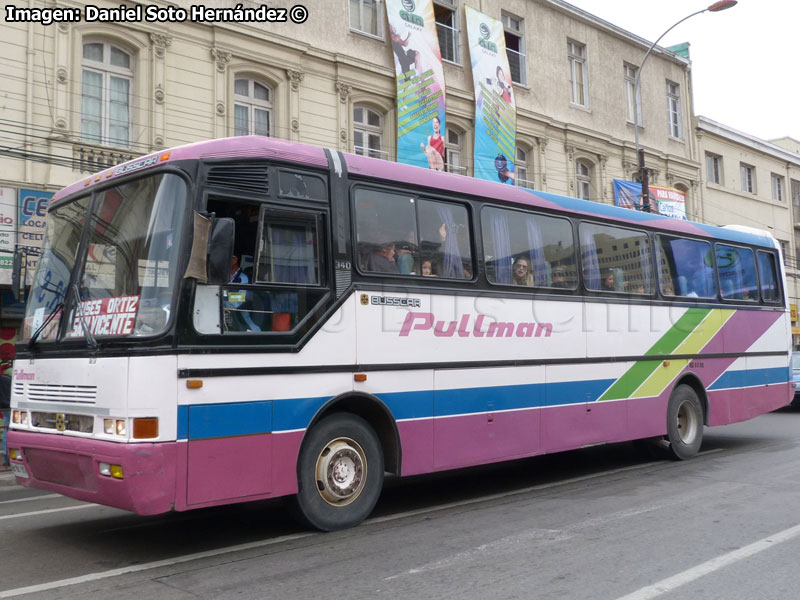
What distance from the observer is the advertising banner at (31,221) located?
47.8ft

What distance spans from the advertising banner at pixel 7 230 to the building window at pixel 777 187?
1361 inches

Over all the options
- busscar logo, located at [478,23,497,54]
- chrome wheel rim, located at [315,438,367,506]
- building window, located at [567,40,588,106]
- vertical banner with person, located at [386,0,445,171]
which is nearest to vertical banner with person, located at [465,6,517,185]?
busscar logo, located at [478,23,497,54]

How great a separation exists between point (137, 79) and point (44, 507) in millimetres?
10744

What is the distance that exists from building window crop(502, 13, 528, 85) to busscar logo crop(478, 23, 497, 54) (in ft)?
4.47

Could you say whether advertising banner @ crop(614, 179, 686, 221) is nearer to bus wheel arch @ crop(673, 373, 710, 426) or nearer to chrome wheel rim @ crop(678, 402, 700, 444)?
bus wheel arch @ crop(673, 373, 710, 426)

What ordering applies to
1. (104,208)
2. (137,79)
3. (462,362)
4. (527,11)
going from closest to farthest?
(104,208) → (462,362) → (137,79) → (527,11)

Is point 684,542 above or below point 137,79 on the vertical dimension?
below

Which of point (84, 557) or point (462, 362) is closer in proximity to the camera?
point (84, 557)

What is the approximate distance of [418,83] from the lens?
21500 millimetres

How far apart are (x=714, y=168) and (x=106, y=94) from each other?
26.7 metres

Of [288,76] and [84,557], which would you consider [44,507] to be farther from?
[288,76]

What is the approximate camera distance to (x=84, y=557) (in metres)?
6.25

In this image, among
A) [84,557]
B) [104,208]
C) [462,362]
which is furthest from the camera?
[462,362]

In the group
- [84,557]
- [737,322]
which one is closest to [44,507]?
[84,557]
